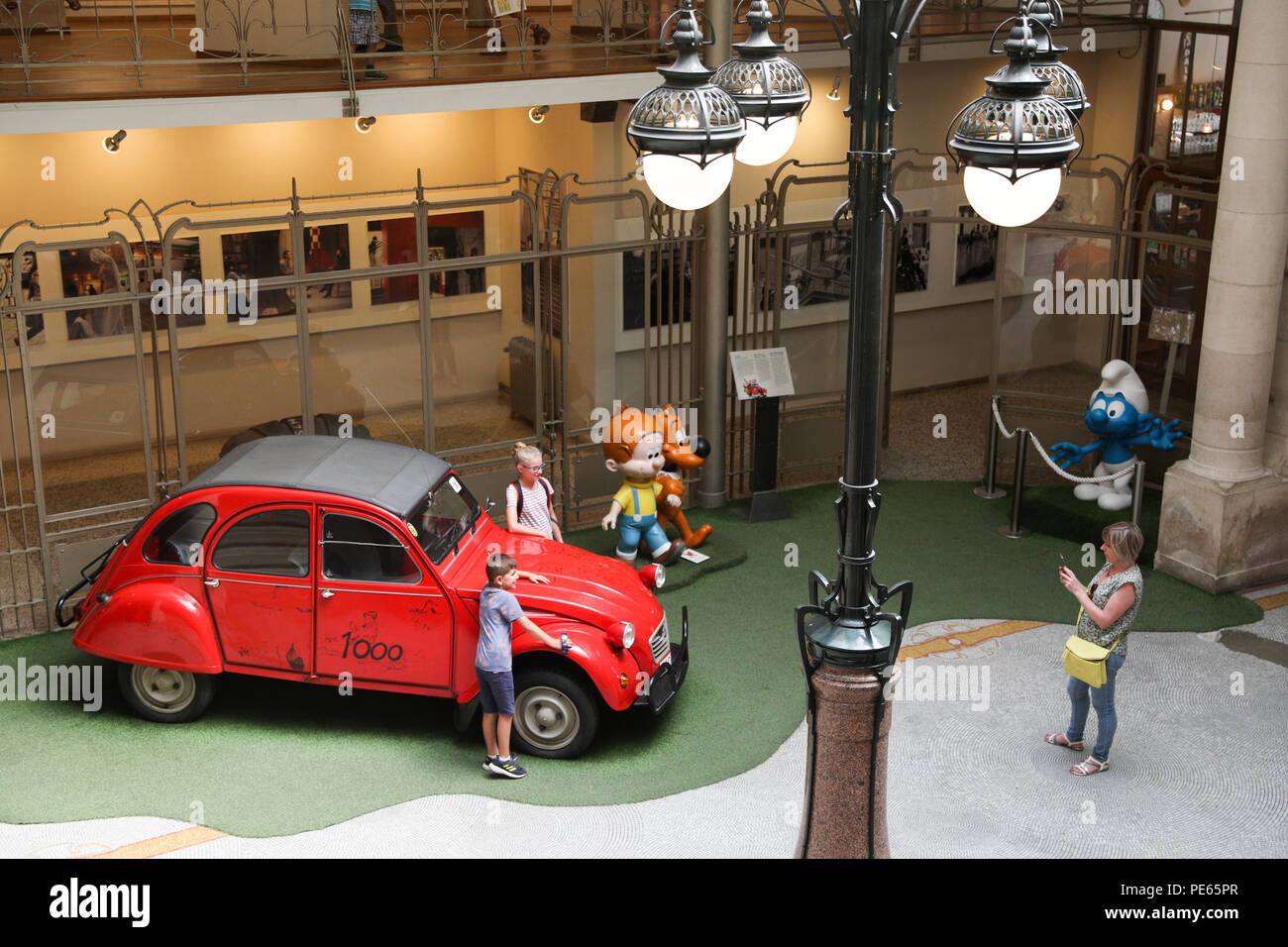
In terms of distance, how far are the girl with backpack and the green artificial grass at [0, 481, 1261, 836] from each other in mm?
1447

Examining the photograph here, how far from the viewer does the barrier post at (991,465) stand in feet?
45.0

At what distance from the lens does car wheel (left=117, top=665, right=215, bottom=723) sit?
9.43 metres

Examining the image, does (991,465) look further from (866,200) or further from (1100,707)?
(866,200)

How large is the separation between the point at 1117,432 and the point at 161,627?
27.5ft

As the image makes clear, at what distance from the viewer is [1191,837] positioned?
8.45 metres

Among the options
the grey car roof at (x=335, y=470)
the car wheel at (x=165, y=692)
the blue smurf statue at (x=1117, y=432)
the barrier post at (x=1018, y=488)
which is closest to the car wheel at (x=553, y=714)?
the grey car roof at (x=335, y=470)

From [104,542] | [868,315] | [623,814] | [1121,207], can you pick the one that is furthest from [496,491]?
[868,315]

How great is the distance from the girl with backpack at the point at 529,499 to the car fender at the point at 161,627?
89.3 inches

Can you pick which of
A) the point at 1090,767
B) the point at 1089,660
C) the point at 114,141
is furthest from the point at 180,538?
the point at 1090,767

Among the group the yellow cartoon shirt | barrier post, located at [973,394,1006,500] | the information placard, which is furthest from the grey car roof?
barrier post, located at [973,394,1006,500]

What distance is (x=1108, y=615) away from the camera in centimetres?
854

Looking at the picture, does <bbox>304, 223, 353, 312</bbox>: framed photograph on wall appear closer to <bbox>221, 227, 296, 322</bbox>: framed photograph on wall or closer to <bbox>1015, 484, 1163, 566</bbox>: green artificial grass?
<bbox>221, 227, 296, 322</bbox>: framed photograph on wall

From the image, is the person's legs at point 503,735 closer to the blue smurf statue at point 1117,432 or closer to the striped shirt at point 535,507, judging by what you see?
the striped shirt at point 535,507

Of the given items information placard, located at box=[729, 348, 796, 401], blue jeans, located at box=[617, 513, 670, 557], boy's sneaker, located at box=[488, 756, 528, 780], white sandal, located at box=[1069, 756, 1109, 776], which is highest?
information placard, located at box=[729, 348, 796, 401]
